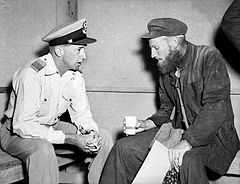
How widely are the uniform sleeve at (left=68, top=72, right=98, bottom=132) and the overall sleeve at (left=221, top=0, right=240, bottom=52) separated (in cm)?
118

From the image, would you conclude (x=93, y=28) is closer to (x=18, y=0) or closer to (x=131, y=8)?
(x=131, y=8)

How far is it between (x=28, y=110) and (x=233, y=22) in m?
1.55

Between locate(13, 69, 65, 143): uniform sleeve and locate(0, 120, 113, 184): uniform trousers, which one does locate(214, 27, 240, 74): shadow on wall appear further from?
locate(13, 69, 65, 143): uniform sleeve

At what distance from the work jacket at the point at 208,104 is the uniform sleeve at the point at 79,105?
2.22 ft

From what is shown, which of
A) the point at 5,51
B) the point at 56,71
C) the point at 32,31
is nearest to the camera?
the point at 56,71

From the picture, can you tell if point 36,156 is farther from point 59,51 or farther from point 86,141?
point 59,51

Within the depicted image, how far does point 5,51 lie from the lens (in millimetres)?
3768

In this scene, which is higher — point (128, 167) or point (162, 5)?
point (162, 5)

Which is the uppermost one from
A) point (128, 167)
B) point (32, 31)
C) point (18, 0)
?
point (18, 0)

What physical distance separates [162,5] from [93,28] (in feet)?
2.33

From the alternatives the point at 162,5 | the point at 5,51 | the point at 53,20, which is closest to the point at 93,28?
the point at 53,20

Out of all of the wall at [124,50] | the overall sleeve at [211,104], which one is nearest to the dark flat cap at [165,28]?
the overall sleeve at [211,104]

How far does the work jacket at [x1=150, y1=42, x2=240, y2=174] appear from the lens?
2992mm

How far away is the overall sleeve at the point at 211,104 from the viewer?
298 cm
